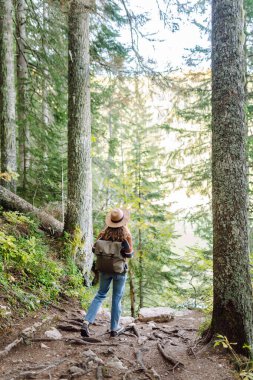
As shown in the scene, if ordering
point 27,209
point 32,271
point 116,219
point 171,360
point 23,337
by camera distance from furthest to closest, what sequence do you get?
point 27,209
point 32,271
point 116,219
point 23,337
point 171,360

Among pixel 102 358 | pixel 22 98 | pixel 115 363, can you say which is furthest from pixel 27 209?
pixel 115 363

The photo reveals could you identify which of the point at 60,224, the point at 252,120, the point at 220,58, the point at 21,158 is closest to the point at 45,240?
the point at 60,224

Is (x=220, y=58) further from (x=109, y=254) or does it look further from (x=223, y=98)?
(x=109, y=254)

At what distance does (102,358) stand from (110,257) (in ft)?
4.99

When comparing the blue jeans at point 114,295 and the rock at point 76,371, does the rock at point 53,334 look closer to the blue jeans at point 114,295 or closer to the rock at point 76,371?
the blue jeans at point 114,295

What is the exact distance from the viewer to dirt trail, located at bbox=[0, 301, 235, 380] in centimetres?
369

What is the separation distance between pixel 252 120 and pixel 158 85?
3645 mm

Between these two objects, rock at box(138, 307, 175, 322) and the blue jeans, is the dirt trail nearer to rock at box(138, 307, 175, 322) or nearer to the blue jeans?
the blue jeans

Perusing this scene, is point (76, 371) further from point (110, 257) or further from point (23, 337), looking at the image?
point (110, 257)

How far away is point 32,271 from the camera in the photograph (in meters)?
6.27

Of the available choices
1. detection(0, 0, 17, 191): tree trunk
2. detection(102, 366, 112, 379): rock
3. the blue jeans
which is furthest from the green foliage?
detection(0, 0, 17, 191): tree trunk

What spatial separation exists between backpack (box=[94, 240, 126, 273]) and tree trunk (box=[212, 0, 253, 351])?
61.4 inches

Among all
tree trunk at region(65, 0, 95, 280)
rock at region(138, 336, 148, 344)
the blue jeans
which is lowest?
rock at region(138, 336, 148, 344)

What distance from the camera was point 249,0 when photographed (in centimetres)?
931
